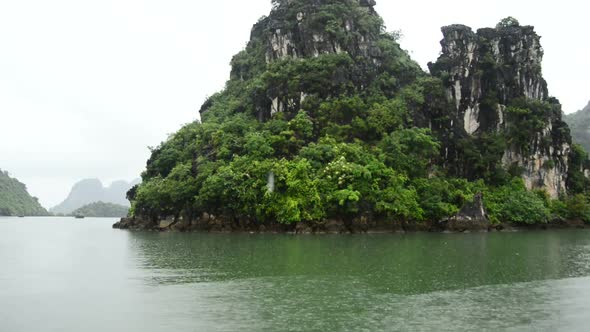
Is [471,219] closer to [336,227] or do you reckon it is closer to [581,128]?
[336,227]

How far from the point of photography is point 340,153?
2229 inches

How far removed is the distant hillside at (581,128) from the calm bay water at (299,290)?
293ft

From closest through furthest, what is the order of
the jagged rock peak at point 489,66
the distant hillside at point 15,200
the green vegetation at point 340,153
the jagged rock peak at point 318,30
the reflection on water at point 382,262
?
the reflection on water at point 382,262 < the green vegetation at point 340,153 < the jagged rock peak at point 489,66 < the jagged rock peak at point 318,30 < the distant hillside at point 15,200

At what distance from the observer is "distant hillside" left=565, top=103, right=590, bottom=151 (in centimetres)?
11150

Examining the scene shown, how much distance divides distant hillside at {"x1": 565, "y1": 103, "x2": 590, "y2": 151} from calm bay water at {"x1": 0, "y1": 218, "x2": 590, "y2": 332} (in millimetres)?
89173

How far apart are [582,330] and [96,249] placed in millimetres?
34089

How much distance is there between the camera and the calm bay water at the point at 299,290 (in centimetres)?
1493

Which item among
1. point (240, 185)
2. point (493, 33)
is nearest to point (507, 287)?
point (240, 185)

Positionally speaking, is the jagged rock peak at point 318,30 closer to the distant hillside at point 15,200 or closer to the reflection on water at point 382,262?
the reflection on water at point 382,262

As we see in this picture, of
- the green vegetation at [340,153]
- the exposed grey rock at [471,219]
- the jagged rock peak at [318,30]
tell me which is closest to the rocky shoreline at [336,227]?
the exposed grey rock at [471,219]

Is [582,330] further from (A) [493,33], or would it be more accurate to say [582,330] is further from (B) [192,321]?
(A) [493,33]

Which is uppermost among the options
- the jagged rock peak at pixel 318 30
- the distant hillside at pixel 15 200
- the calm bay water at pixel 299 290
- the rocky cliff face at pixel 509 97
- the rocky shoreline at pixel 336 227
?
the jagged rock peak at pixel 318 30

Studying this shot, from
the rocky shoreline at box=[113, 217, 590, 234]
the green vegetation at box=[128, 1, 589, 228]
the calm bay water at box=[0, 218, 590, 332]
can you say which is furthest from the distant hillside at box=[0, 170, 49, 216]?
the calm bay water at box=[0, 218, 590, 332]

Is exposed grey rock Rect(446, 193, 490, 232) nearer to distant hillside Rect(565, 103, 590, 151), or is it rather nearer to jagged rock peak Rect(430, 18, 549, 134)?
jagged rock peak Rect(430, 18, 549, 134)
